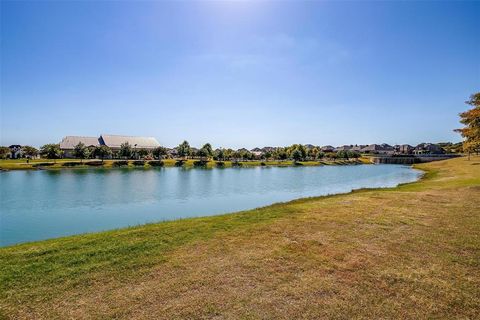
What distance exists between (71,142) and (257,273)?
154m

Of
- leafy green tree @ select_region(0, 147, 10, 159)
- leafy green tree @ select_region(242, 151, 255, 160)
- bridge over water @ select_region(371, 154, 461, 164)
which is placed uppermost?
leafy green tree @ select_region(0, 147, 10, 159)

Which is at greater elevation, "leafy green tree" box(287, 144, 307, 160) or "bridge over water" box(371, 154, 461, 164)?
"leafy green tree" box(287, 144, 307, 160)

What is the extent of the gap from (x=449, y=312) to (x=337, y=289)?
92.2 inches

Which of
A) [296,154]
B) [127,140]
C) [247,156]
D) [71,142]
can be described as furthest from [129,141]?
[296,154]

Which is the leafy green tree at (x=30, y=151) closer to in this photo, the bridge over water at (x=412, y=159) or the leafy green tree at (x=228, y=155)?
the leafy green tree at (x=228, y=155)

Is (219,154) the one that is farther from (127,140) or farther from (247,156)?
(127,140)

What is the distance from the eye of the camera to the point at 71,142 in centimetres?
13775

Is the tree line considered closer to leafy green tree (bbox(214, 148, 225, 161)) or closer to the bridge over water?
leafy green tree (bbox(214, 148, 225, 161))

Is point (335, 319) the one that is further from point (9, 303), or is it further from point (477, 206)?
point (477, 206)

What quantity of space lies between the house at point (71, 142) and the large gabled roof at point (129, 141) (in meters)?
4.42

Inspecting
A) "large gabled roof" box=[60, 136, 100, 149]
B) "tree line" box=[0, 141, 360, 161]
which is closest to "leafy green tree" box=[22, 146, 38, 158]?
"tree line" box=[0, 141, 360, 161]

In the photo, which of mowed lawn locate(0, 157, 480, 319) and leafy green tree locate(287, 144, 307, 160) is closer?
mowed lawn locate(0, 157, 480, 319)

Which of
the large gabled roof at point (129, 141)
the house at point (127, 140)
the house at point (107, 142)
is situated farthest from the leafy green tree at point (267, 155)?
the large gabled roof at point (129, 141)

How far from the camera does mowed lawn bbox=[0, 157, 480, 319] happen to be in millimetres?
6475
